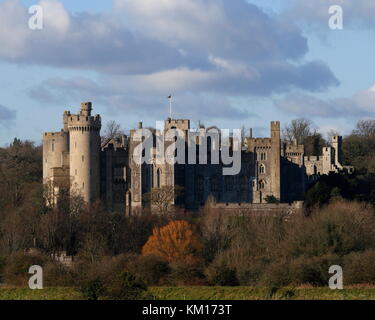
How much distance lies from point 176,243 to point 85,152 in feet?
65.6

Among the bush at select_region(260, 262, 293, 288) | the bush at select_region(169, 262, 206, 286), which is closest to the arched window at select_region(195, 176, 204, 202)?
the bush at select_region(169, 262, 206, 286)

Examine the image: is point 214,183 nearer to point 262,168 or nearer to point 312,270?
point 262,168

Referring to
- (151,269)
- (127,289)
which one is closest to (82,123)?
(151,269)

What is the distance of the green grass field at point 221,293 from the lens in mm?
34688

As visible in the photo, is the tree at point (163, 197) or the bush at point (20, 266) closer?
the bush at point (20, 266)

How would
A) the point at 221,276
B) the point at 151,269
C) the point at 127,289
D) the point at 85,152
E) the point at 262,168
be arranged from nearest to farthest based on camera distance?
1. the point at 127,289
2. the point at 221,276
3. the point at 151,269
4. the point at 85,152
5. the point at 262,168

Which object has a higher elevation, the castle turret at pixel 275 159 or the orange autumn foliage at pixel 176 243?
the castle turret at pixel 275 159

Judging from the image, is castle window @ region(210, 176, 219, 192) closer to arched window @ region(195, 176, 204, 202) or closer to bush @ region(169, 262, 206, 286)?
arched window @ region(195, 176, 204, 202)

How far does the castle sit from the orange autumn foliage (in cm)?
1237

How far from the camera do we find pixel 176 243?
55125 millimetres

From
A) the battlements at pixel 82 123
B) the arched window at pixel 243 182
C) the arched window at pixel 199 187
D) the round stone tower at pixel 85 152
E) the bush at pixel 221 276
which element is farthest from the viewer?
the arched window at pixel 243 182

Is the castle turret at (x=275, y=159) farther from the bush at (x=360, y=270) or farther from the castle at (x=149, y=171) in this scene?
the bush at (x=360, y=270)

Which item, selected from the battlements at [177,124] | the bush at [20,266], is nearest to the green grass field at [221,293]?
the bush at [20,266]
